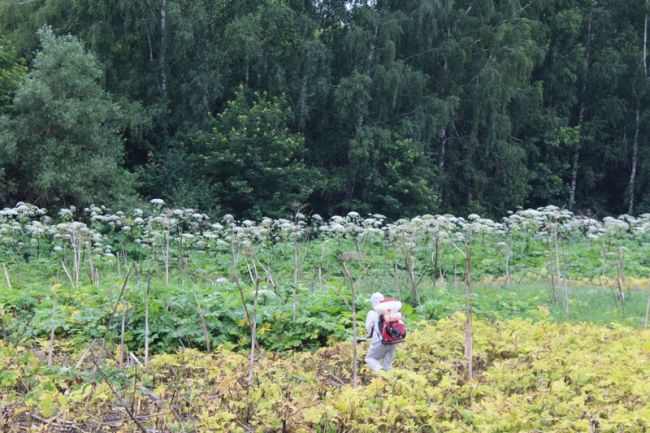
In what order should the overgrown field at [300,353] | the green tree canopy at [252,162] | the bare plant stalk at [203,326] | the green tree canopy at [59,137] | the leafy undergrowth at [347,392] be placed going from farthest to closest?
the green tree canopy at [252,162] < the green tree canopy at [59,137] < the bare plant stalk at [203,326] < the overgrown field at [300,353] < the leafy undergrowth at [347,392]

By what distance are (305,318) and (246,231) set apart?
14.5 ft

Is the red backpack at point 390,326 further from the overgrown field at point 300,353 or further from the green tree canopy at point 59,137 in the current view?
the green tree canopy at point 59,137

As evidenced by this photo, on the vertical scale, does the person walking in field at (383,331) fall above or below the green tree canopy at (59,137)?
below

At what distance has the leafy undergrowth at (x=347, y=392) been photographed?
5066 mm

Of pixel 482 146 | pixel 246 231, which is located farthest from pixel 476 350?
pixel 482 146

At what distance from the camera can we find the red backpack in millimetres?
6262

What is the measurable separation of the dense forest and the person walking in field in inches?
596

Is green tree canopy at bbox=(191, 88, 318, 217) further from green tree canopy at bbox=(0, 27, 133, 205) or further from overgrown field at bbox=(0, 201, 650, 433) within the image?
overgrown field at bbox=(0, 201, 650, 433)

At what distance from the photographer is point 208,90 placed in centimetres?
2612

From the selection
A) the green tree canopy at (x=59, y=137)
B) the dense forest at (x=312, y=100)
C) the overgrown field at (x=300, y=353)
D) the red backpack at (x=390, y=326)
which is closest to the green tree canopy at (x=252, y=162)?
the dense forest at (x=312, y=100)

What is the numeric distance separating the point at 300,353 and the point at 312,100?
2085cm

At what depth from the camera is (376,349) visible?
648 cm

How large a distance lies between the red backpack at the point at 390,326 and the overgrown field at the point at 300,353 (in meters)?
0.36

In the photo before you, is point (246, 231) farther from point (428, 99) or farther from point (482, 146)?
point (482, 146)
